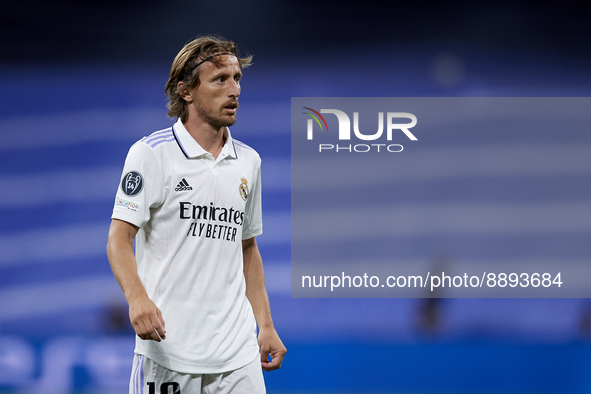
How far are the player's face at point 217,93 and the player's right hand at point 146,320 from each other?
0.67m

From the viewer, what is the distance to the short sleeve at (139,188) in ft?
5.42

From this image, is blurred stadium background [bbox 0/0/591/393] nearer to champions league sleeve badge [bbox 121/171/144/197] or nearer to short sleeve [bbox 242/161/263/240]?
short sleeve [bbox 242/161/263/240]

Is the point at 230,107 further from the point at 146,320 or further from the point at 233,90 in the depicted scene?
the point at 146,320

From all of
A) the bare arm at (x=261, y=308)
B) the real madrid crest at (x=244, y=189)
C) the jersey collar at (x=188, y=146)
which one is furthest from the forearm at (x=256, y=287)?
the jersey collar at (x=188, y=146)

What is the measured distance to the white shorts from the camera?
1.71 metres

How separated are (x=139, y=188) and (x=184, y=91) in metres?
0.43

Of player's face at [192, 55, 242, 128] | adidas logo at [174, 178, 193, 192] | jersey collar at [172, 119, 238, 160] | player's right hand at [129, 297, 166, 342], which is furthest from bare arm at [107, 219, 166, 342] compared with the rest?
player's face at [192, 55, 242, 128]

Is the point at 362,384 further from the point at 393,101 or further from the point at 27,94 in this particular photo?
the point at 27,94

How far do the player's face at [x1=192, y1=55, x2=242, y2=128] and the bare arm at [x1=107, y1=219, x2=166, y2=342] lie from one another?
0.46 meters

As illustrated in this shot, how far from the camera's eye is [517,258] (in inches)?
156

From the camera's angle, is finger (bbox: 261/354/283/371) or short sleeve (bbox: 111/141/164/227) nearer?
short sleeve (bbox: 111/141/164/227)

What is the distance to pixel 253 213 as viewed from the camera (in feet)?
6.79

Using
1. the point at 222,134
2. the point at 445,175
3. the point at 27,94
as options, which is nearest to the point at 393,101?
the point at 445,175

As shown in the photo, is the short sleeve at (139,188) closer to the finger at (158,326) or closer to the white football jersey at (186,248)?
the white football jersey at (186,248)
